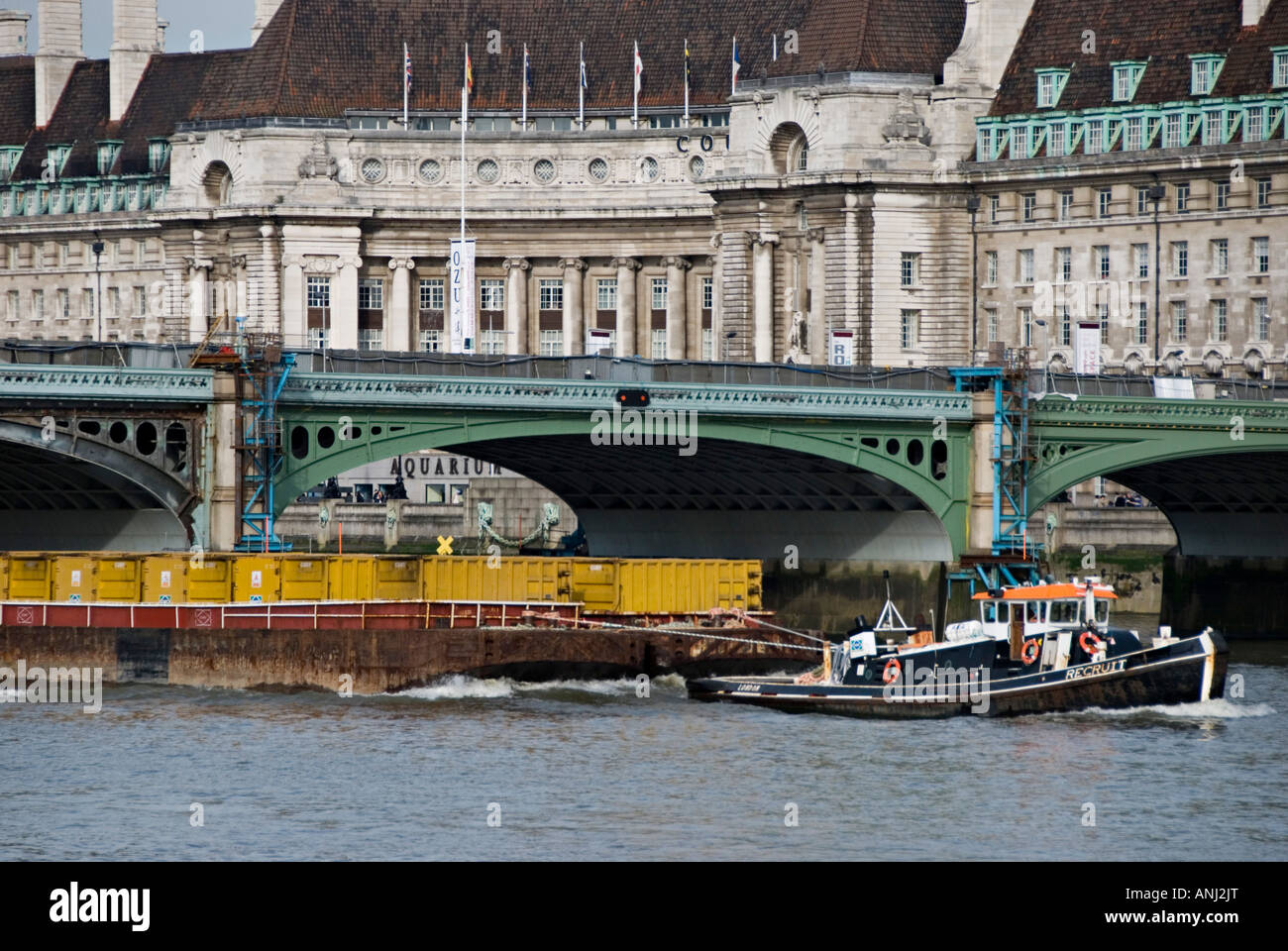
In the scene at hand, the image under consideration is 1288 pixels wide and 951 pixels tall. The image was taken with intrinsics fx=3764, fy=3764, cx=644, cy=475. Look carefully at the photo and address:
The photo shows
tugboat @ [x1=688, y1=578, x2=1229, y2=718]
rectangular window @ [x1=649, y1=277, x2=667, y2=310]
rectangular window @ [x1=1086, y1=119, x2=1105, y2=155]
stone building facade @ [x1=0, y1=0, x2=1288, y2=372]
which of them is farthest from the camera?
rectangular window @ [x1=649, y1=277, x2=667, y2=310]

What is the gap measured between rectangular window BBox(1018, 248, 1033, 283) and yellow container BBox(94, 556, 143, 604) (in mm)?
66662

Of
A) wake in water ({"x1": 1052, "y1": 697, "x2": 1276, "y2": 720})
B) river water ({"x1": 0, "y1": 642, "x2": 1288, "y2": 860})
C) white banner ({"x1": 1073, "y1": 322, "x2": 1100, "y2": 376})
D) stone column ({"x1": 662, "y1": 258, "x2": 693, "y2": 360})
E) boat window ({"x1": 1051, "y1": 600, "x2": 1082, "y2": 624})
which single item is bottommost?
river water ({"x1": 0, "y1": 642, "x2": 1288, "y2": 860})

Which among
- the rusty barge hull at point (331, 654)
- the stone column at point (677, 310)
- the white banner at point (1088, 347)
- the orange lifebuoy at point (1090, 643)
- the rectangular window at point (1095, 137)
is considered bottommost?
the rusty barge hull at point (331, 654)

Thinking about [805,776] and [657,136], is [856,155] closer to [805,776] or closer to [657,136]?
[657,136]

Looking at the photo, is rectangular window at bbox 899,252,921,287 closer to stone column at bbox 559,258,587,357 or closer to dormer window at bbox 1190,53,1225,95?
dormer window at bbox 1190,53,1225,95

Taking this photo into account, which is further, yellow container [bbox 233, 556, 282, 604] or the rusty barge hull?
yellow container [bbox 233, 556, 282, 604]

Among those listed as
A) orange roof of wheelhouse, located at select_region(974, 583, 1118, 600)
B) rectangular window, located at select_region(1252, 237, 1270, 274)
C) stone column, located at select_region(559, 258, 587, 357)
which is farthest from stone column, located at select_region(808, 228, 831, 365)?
orange roof of wheelhouse, located at select_region(974, 583, 1118, 600)

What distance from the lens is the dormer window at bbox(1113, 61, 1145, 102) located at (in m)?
153

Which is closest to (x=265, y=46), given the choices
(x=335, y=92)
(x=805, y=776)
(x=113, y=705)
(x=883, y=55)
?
(x=335, y=92)

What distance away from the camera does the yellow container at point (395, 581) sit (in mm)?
98312

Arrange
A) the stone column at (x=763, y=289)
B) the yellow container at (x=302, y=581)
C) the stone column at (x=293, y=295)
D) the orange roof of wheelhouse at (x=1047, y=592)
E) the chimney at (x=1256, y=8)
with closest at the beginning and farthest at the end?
1. the orange roof of wheelhouse at (x=1047, y=592)
2. the yellow container at (x=302, y=581)
3. the chimney at (x=1256, y=8)
4. the stone column at (x=763, y=289)
5. the stone column at (x=293, y=295)

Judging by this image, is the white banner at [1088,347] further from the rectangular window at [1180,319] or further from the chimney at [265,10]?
the chimney at [265,10]

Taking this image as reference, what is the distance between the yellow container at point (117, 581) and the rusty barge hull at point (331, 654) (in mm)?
1152

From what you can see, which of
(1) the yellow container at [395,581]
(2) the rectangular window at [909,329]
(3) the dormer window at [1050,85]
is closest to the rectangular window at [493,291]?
(2) the rectangular window at [909,329]
